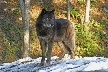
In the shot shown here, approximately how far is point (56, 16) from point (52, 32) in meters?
17.6

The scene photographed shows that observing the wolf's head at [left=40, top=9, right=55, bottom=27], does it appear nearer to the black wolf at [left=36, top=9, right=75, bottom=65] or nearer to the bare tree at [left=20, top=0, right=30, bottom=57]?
the black wolf at [left=36, top=9, right=75, bottom=65]

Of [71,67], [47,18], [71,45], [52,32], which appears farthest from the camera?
[71,45]

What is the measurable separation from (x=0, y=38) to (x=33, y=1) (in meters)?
7.47

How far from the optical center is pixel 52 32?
10.7 meters

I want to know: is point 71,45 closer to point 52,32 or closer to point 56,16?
point 52,32

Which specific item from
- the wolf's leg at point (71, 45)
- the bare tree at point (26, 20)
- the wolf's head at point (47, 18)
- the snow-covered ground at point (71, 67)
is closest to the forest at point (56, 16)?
the bare tree at point (26, 20)

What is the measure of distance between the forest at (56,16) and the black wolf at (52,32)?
9304 mm

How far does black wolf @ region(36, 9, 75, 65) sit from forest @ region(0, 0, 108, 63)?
9.30 m

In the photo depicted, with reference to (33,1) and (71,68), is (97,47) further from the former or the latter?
(71,68)

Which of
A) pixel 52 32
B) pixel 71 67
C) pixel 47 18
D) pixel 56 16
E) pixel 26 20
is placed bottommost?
pixel 71 67

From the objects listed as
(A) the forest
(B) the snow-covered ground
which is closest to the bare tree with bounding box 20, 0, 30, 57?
(A) the forest

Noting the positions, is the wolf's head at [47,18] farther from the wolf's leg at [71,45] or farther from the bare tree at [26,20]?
the bare tree at [26,20]

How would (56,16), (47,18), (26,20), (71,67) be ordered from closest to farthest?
(71,67) < (47,18) < (26,20) < (56,16)

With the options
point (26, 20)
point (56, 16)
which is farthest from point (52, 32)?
point (56, 16)
